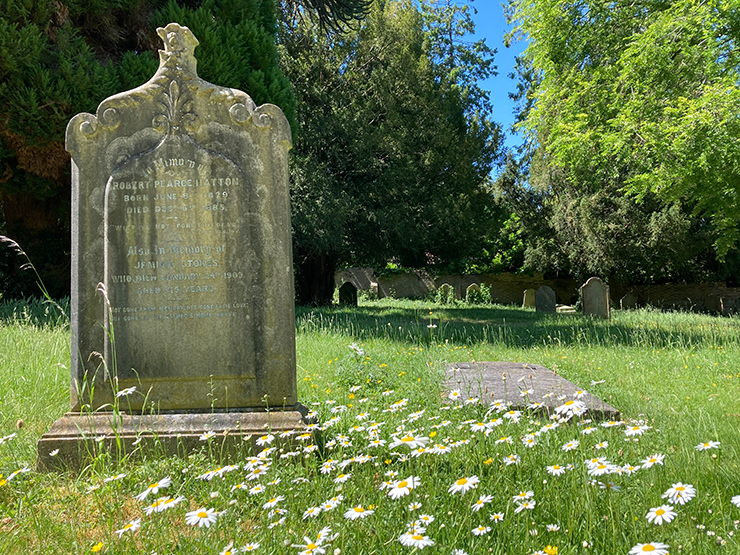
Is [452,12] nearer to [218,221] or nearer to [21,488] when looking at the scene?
[218,221]

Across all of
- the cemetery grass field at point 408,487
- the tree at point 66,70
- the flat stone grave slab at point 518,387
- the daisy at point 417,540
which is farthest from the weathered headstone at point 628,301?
the daisy at point 417,540

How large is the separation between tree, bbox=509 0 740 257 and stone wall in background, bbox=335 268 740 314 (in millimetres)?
12796

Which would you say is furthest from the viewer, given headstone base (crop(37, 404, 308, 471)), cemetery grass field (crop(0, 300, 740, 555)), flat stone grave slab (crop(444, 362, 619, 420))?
flat stone grave slab (crop(444, 362, 619, 420))

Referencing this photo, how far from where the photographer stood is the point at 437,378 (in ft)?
16.8

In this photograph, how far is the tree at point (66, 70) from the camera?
27.6ft

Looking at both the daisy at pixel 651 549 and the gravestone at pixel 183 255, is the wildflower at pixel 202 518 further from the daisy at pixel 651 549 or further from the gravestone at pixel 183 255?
the gravestone at pixel 183 255

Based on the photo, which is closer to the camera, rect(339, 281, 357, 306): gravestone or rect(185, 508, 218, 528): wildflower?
rect(185, 508, 218, 528): wildflower

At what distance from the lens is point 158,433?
3434 mm

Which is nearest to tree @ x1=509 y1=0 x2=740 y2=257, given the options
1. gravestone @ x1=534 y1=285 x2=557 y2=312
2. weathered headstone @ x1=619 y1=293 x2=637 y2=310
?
gravestone @ x1=534 y1=285 x2=557 y2=312

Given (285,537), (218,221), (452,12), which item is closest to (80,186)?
(218,221)

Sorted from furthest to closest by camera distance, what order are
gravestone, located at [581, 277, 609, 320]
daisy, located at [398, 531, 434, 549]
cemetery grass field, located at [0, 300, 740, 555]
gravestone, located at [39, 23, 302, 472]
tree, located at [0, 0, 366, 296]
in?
gravestone, located at [581, 277, 609, 320] < tree, located at [0, 0, 366, 296] < gravestone, located at [39, 23, 302, 472] < cemetery grass field, located at [0, 300, 740, 555] < daisy, located at [398, 531, 434, 549]

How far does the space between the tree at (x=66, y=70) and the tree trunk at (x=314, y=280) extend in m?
6.42

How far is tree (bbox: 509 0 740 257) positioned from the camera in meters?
9.48

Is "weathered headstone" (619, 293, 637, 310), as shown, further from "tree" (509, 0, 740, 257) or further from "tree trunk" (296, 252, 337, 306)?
"tree trunk" (296, 252, 337, 306)
